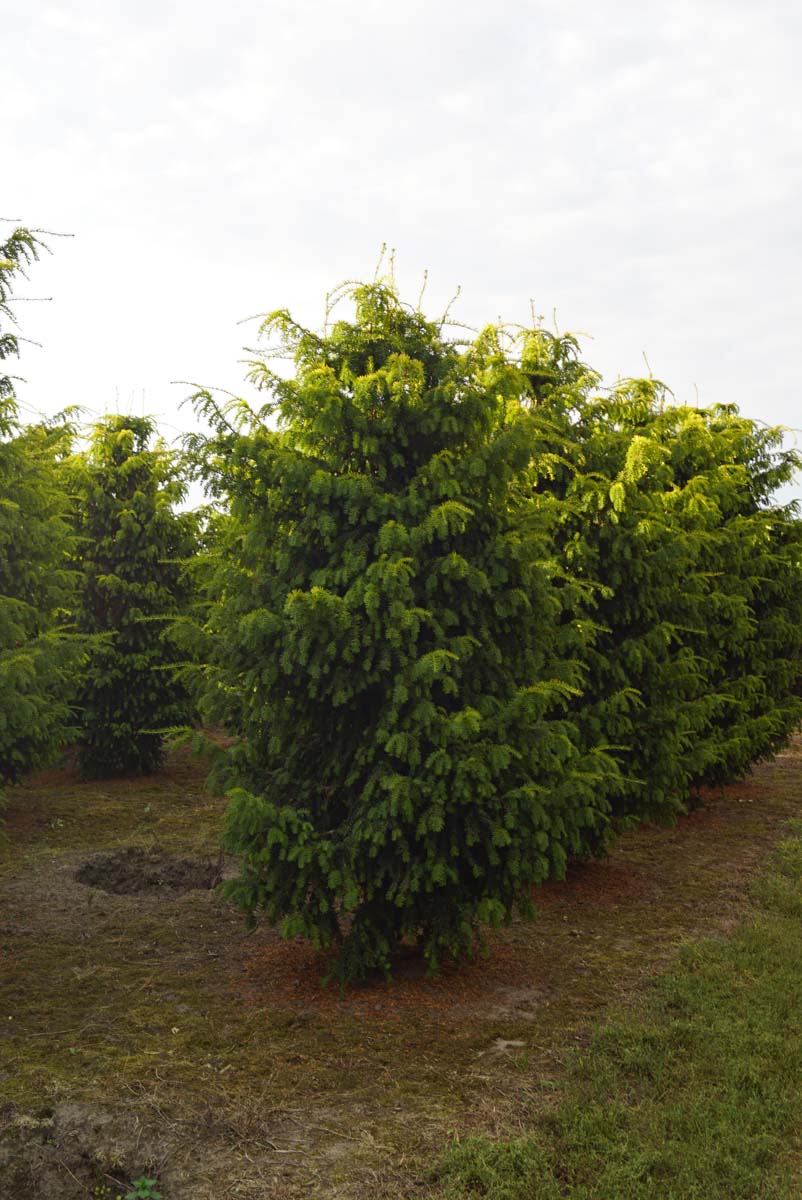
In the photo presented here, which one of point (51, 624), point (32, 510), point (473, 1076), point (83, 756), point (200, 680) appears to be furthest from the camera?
point (83, 756)

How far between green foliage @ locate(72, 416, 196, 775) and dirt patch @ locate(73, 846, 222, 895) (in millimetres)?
3961

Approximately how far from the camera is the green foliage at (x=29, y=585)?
6.16m

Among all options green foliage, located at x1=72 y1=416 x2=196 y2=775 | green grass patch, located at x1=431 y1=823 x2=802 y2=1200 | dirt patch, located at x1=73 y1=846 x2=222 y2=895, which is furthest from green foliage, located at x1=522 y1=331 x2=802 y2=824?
green foliage, located at x1=72 y1=416 x2=196 y2=775

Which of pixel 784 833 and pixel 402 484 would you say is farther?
pixel 784 833

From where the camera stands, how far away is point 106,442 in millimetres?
13336

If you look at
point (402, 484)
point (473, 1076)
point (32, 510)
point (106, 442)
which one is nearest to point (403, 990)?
point (473, 1076)

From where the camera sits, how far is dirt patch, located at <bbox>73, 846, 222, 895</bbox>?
26.5 ft

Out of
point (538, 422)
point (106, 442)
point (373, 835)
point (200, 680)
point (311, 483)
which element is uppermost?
point (106, 442)

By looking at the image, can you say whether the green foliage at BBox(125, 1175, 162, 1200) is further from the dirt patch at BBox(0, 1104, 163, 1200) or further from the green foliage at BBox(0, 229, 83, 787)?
the green foliage at BBox(0, 229, 83, 787)

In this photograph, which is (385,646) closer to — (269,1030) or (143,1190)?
(269,1030)

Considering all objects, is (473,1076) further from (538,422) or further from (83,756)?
(83,756)

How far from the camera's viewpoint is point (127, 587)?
12.9 metres

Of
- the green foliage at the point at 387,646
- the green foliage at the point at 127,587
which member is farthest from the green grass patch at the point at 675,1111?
the green foliage at the point at 127,587

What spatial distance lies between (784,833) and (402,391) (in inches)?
288
